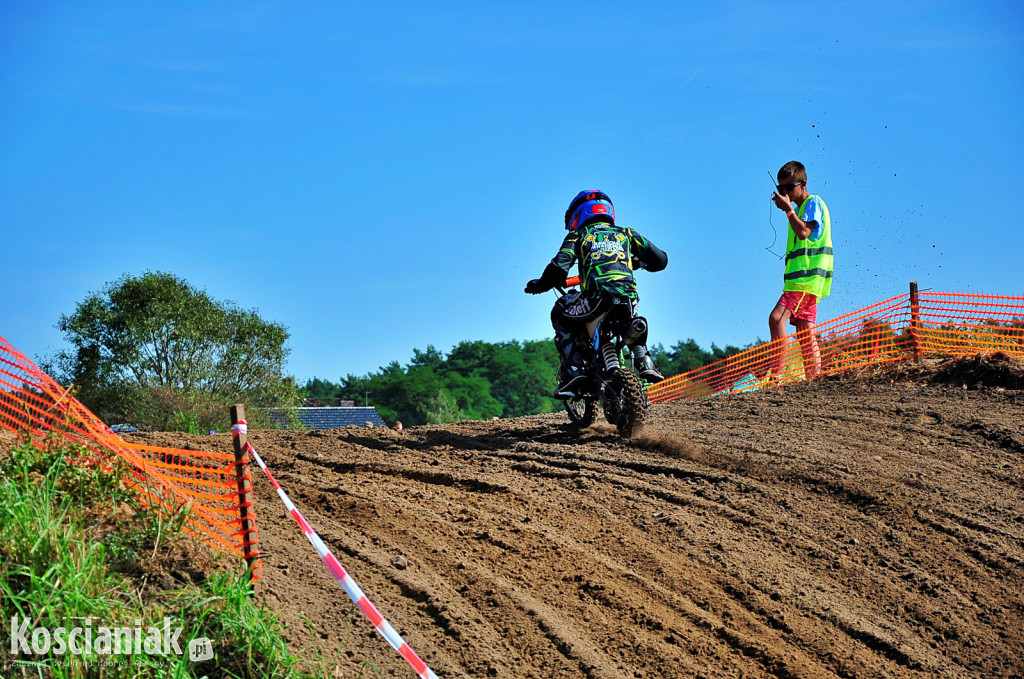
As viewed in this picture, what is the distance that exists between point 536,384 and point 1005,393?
1769 inches

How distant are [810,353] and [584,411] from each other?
3.37 meters

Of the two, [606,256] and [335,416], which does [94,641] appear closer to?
[606,256]

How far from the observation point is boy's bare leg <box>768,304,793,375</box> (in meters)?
10.8

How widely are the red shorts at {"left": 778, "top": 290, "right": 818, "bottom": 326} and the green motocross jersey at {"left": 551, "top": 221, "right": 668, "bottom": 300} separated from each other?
2.38 m

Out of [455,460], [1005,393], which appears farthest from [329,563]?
[1005,393]

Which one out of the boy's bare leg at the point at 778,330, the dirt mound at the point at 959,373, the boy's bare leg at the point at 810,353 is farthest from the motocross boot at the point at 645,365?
the dirt mound at the point at 959,373

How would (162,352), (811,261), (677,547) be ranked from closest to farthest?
(677,547)
(811,261)
(162,352)

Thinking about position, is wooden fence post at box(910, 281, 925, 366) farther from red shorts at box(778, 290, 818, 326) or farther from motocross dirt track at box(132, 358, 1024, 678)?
motocross dirt track at box(132, 358, 1024, 678)

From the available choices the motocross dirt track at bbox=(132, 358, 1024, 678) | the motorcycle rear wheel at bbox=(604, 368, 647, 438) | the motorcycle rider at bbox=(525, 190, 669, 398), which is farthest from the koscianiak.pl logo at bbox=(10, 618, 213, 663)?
the motorcycle rider at bbox=(525, 190, 669, 398)

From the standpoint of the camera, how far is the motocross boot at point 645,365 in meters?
8.55

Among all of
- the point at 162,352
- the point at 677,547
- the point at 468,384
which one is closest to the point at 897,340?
the point at 677,547

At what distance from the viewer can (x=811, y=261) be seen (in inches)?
412

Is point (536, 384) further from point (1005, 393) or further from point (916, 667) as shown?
point (916, 667)

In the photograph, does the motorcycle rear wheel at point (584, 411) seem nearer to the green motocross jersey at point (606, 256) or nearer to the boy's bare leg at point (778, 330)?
the green motocross jersey at point (606, 256)
